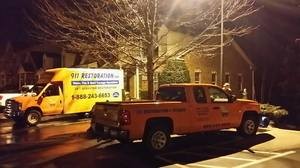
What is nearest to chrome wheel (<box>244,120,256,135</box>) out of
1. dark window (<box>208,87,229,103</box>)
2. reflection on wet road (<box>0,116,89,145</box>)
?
dark window (<box>208,87,229,103</box>)

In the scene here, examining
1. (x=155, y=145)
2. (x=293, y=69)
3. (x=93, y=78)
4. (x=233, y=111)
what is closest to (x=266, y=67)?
(x=293, y=69)

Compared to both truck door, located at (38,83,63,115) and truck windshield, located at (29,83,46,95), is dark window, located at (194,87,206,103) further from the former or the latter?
truck windshield, located at (29,83,46,95)

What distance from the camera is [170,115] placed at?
42.0 feet

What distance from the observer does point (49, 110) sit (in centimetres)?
2102

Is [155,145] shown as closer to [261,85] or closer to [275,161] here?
[275,161]

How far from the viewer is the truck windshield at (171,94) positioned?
13547 millimetres

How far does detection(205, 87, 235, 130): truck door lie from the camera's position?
46.3 feet

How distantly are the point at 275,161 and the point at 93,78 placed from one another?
505 inches

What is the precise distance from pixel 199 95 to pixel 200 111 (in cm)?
51

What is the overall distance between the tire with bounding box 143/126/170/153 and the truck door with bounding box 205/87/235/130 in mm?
1751

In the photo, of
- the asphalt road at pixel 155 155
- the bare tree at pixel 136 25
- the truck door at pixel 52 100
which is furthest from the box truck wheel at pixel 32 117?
the bare tree at pixel 136 25

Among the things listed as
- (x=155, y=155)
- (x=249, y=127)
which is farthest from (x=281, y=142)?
(x=155, y=155)

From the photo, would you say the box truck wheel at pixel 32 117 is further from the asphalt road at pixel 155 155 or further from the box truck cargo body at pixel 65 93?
the asphalt road at pixel 155 155

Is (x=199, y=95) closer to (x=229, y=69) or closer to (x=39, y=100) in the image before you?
(x=39, y=100)
